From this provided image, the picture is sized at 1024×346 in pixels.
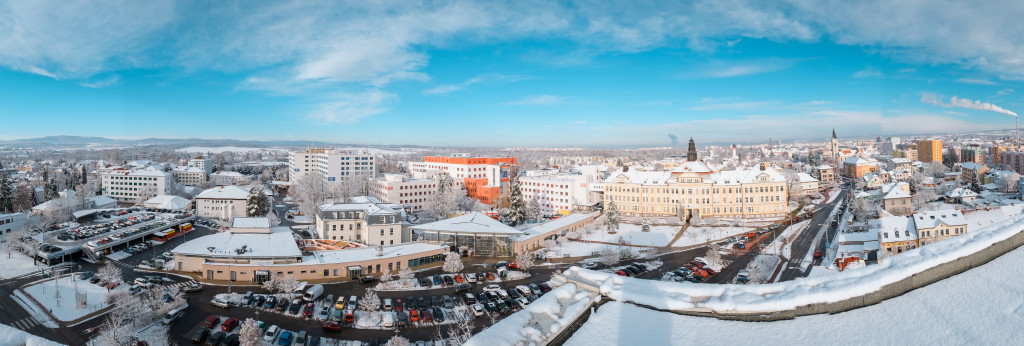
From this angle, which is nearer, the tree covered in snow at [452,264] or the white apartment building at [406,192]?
the tree covered in snow at [452,264]

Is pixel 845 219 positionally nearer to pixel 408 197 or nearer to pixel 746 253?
pixel 746 253

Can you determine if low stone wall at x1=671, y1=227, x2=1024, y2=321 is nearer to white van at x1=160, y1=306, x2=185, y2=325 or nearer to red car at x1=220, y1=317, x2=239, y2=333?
red car at x1=220, y1=317, x2=239, y2=333

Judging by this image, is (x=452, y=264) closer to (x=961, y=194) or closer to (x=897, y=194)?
(x=897, y=194)

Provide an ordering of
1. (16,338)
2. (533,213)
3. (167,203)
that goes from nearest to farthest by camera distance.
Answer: (16,338), (533,213), (167,203)

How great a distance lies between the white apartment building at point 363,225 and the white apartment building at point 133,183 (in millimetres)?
31463

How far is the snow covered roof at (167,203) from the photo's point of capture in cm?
4166

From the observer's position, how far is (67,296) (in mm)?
18297

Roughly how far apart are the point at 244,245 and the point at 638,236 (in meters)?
22.0

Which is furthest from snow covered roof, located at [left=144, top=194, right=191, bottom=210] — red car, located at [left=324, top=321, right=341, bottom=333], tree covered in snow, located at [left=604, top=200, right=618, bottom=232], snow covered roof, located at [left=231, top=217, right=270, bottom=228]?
tree covered in snow, located at [left=604, top=200, right=618, bottom=232]

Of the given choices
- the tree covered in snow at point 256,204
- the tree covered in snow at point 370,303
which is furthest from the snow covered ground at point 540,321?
the tree covered in snow at point 256,204

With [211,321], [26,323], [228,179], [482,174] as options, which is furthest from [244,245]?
[228,179]

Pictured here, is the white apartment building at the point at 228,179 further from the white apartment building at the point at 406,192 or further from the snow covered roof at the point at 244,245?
the snow covered roof at the point at 244,245

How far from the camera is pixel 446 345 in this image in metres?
13.5

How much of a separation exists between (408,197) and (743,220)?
2739 cm
